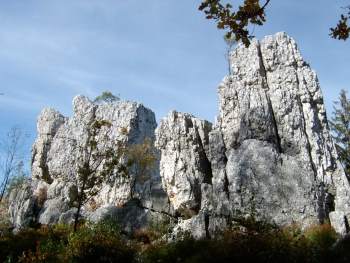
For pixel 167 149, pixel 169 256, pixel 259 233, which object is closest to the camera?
pixel 259 233

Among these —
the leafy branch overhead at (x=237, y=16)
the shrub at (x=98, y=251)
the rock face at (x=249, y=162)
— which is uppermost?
the rock face at (x=249, y=162)

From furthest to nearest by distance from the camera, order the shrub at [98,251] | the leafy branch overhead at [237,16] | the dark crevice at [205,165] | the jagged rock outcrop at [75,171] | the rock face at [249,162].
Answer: the jagged rock outcrop at [75,171] < the dark crevice at [205,165] < the rock face at [249,162] < the shrub at [98,251] < the leafy branch overhead at [237,16]

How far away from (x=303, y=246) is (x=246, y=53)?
822 inches

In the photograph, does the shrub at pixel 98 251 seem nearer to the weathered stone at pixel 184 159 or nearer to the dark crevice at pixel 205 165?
the weathered stone at pixel 184 159

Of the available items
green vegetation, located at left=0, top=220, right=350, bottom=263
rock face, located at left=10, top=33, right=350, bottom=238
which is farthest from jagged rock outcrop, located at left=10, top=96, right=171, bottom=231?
green vegetation, located at left=0, top=220, right=350, bottom=263

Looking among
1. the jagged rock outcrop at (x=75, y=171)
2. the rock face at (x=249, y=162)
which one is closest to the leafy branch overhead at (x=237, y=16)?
the rock face at (x=249, y=162)

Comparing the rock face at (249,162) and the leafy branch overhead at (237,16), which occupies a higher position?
the rock face at (249,162)

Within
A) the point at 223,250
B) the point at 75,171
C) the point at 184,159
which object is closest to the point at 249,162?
the point at 184,159

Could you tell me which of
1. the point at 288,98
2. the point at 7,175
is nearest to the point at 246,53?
the point at 288,98

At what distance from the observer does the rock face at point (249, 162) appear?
75.3ft

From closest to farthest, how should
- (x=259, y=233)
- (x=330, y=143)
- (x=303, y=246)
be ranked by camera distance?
(x=303, y=246)
(x=259, y=233)
(x=330, y=143)

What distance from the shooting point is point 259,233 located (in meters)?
11.0

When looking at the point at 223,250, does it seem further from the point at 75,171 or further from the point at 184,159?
the point at 75,171

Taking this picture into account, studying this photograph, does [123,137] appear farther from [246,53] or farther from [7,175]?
[246,53]
